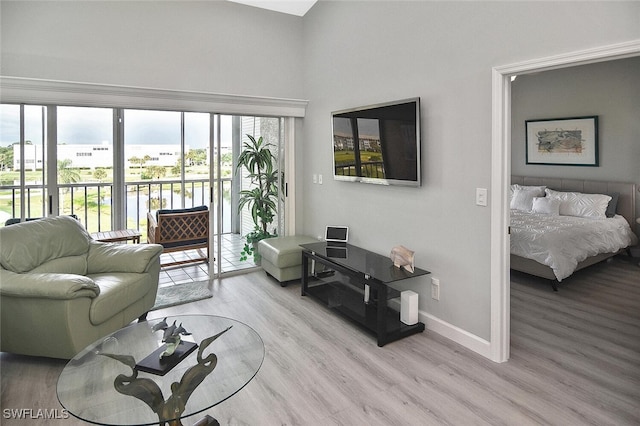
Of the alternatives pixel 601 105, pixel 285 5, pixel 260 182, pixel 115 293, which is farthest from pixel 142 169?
pixel 601 105

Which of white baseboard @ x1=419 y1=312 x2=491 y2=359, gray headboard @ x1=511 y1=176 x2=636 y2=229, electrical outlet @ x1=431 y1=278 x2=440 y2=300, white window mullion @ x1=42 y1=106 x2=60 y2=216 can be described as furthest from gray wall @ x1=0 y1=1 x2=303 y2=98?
gray headboard @ x1=511 y1=176 x2=636 y2=229

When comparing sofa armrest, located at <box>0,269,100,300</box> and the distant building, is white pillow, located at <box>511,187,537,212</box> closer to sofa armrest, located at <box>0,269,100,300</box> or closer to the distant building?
the distant building

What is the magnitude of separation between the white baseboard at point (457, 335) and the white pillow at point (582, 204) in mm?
3296

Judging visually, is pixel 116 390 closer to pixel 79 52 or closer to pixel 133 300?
pixel 133 300

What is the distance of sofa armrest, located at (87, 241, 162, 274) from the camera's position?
3.27m

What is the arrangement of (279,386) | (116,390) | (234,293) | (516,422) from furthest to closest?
(234,293), (279,386), (516,422), (116,390)

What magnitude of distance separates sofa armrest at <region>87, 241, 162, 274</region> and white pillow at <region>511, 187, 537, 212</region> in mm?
4938

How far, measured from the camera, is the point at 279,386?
2469mm

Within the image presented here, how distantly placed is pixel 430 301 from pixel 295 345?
3.78 ft

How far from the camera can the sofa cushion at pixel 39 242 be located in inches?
109

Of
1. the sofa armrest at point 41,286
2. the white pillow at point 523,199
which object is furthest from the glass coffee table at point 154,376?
the white pillow at point 523,199

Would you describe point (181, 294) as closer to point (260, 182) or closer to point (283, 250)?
point (283, 250)

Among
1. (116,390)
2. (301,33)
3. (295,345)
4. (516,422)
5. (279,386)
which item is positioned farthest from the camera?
(301,33)

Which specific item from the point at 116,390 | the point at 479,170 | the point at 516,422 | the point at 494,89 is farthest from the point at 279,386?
the point at 494,89
